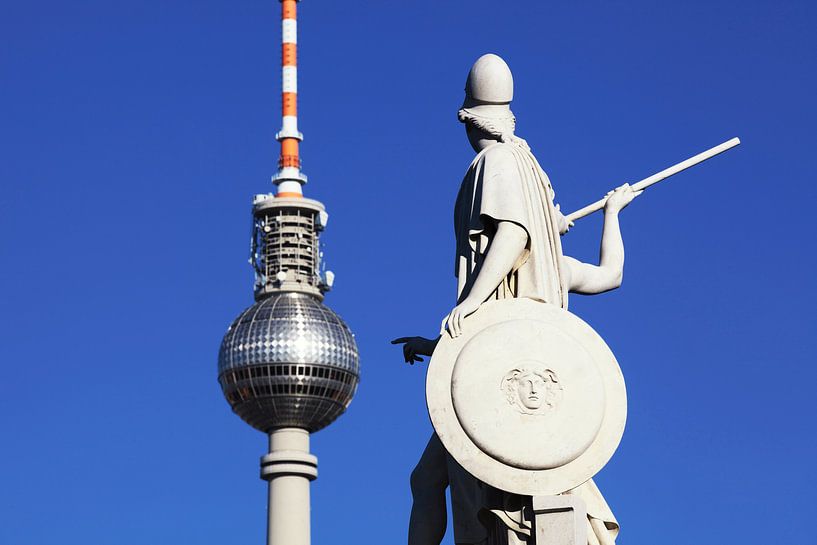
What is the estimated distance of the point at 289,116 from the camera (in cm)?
16350

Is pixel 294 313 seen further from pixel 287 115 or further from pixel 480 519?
pixel 480 519

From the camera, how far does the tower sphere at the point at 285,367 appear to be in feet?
500

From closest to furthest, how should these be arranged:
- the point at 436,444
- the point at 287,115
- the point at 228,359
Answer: the point at 436,444
the point at 228,359
the point at 287,115

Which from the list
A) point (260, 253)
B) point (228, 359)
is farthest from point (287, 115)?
point (228, 359)

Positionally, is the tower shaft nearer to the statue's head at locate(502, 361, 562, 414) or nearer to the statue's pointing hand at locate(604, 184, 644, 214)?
the statue's pointing hand at locate(604, 184, 644, 214)

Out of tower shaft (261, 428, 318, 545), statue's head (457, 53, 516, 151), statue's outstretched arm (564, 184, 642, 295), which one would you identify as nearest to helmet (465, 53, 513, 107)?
statue's head (457, 53, 516, 151)

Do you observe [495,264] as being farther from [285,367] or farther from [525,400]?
[285,367]

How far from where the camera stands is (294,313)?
6112 inches

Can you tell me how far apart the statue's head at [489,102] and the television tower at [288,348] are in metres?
136

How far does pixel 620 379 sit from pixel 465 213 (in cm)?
196

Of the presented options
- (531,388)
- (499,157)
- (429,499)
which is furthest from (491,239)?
(429,499)

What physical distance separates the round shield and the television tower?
13790 centimetres

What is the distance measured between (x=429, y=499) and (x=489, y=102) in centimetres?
305

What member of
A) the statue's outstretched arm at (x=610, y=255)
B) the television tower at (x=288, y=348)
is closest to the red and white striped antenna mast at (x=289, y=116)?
the television tower at (x=288, y=348)
